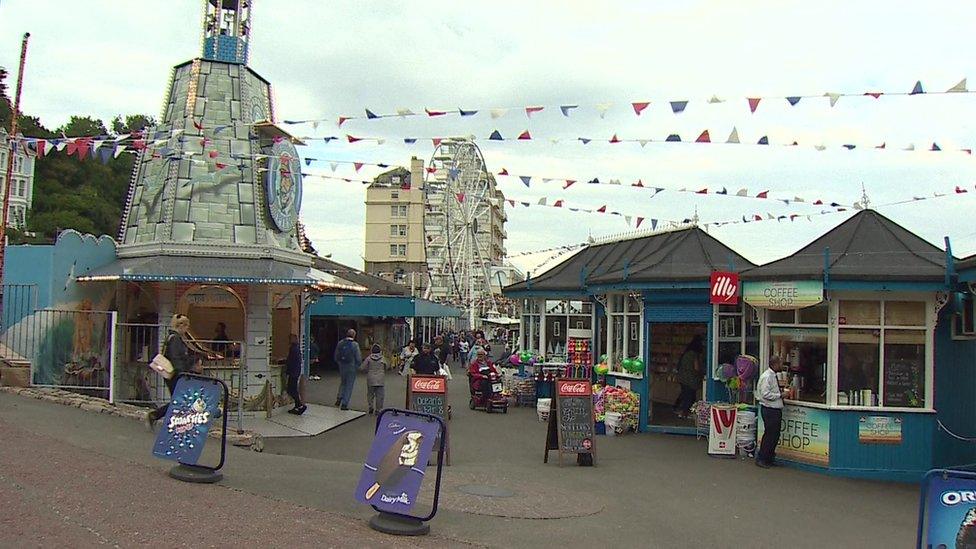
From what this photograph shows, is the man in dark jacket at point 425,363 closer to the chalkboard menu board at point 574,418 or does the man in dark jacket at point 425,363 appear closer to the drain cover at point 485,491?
the chalkboard menu board at point 574,418

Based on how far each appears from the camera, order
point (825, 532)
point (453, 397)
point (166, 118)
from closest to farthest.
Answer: point (825, 532) < point (166, 118) < point (453, 397)

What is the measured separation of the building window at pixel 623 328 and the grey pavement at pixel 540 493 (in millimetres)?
2881

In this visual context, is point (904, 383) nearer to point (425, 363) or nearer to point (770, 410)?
point (770, 410)

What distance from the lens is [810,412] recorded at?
1224 centimetres

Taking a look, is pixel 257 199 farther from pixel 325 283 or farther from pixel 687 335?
pixel 687 335

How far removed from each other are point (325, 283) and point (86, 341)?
4438mm

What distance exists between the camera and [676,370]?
1675 centimetres

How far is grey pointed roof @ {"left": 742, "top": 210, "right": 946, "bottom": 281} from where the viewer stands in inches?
460

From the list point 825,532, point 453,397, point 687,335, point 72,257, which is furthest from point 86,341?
point 825,532

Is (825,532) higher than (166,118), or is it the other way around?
(166,118)

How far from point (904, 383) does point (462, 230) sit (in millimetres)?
39804

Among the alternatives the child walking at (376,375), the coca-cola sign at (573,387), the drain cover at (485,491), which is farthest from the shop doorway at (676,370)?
the drain cover at (485,491)

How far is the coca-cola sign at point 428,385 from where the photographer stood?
12.4 m

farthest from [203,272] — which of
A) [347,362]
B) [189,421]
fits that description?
[189,421]
